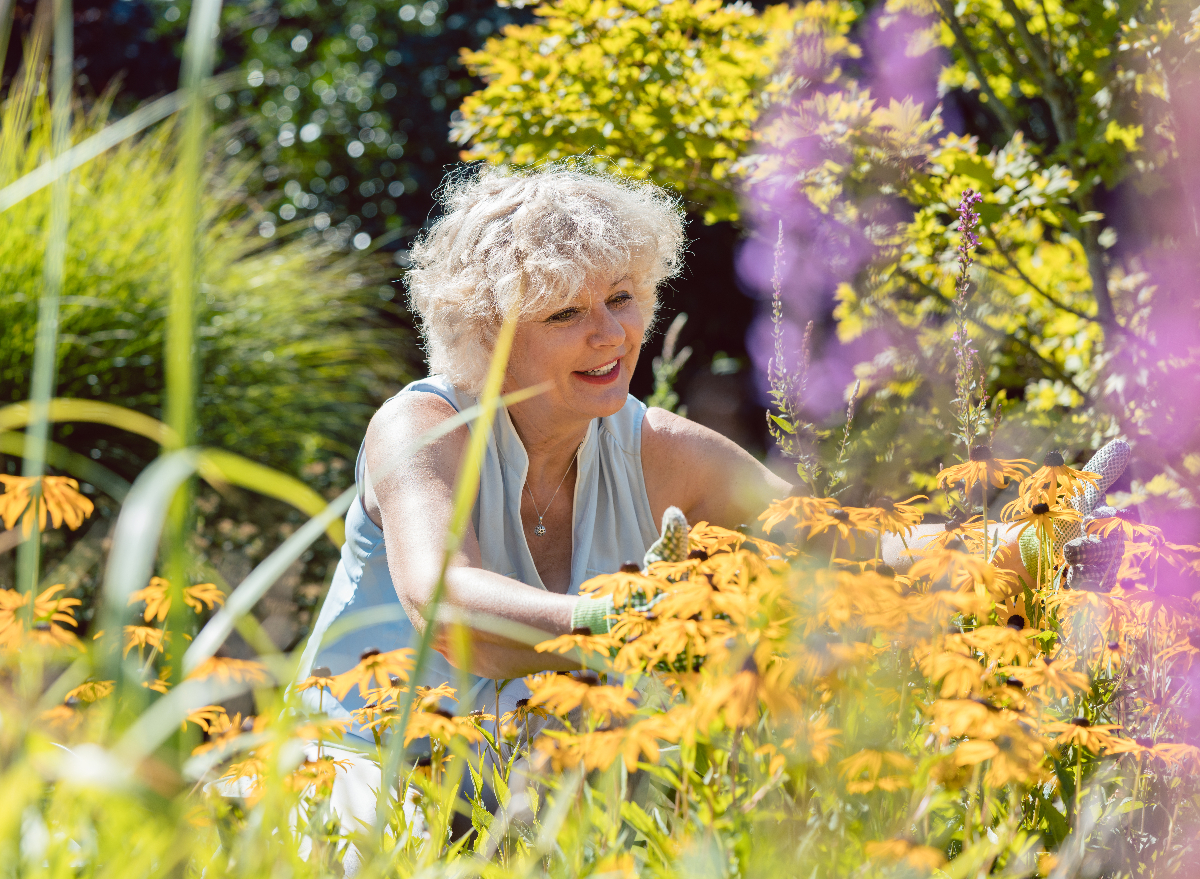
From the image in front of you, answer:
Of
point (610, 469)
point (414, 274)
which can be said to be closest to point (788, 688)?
point (610, 469)

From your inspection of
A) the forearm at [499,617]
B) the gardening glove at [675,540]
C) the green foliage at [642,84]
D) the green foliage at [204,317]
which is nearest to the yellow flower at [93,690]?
the forearm at [499,617]

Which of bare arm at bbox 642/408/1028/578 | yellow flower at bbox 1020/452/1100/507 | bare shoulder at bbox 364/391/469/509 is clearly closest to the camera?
→ yellow flower at bbox 1020/452/1100/507

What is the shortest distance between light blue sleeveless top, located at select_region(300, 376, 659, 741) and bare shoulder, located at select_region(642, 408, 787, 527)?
0.12 ft

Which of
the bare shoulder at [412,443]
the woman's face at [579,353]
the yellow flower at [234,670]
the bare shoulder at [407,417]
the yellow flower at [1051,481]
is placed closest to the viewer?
the yellow flower at [234,670]

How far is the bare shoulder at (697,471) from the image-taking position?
7.39ft

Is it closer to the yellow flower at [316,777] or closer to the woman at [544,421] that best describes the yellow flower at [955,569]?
the yellow flower at [316,777]

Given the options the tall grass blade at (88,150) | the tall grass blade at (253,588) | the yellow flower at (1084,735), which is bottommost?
the yellow flower at (1084,735)

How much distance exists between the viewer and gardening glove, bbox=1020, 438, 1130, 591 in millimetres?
1368

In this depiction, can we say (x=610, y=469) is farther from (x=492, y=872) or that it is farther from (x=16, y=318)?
(x=16, y=318)

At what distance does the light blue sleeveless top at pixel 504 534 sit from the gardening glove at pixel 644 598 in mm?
828

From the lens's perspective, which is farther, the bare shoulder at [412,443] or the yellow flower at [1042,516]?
the bare shoulder at [412,443]

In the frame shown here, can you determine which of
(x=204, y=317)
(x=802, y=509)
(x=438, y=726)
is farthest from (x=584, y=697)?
(x=204, y=317)

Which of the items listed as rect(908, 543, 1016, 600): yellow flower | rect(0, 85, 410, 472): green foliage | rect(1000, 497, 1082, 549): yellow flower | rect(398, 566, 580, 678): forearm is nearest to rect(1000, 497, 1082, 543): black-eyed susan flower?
rect(1000, 497, 1082, 549): yellow flower

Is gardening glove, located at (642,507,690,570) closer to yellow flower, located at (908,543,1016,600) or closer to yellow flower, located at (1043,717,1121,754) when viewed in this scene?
yellow flower, located at (908,543,1016,600)
